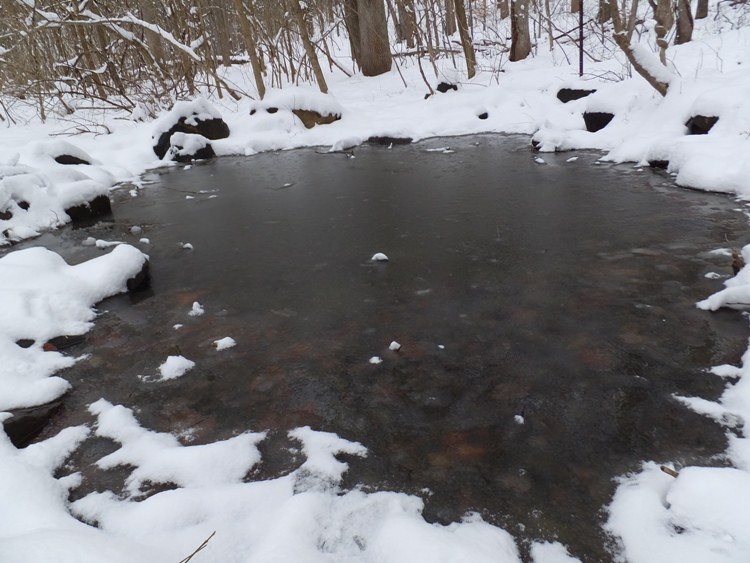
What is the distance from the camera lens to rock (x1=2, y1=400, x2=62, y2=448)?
8.60 feet

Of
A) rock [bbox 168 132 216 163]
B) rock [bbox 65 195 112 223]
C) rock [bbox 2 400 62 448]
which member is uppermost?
rock [bbox 168 132 216 163]

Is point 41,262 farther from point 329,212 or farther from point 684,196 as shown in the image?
point 684,196

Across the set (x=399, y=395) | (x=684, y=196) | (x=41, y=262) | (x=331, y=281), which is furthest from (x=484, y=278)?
(x=41, y=262)

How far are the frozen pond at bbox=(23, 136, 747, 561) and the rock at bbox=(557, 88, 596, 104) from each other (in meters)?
4.43

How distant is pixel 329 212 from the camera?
6.18 metres

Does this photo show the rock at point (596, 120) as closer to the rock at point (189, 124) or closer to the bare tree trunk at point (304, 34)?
the bare tree trunk at point (304, 34)

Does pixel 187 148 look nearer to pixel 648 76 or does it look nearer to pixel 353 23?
pixel 648 76

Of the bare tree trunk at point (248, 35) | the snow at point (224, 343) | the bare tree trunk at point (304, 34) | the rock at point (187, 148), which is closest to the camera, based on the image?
the snow at point (224, 343)

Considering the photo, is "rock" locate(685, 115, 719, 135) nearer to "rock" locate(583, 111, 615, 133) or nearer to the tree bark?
the tree bark

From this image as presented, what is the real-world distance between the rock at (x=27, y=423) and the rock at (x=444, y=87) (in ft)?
37.9

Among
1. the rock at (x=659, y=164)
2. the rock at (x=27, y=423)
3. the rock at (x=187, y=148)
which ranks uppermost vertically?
the rock at (x=187, y=148)

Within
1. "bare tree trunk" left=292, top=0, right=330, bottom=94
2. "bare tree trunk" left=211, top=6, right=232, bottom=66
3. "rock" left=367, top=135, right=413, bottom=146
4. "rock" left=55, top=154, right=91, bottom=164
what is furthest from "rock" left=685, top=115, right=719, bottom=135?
"bare tree trunk" left=211, top=6, right=232, bottom=66

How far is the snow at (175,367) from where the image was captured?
3100 mm

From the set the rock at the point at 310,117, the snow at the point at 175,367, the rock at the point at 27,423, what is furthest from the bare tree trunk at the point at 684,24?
the rock at the point at 27,423
